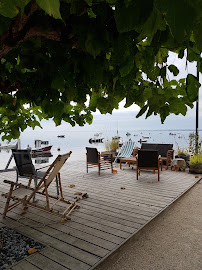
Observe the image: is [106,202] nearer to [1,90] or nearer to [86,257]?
[86,257]

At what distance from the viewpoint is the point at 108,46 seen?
4.05 ft

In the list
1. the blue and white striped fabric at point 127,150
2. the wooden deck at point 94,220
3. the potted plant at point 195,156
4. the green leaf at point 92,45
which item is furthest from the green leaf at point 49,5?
the blue and white striped fabric at point 127,150

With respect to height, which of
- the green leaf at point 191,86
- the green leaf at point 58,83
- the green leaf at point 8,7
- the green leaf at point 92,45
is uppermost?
the green leaf at point 92,45

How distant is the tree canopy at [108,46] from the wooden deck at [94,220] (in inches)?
61.8

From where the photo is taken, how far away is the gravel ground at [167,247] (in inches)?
91.1

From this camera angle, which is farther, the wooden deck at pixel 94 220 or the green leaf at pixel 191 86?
the wooden deck at pixel 94 220

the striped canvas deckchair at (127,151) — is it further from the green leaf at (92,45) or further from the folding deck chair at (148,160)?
the green leaf at (92,45)

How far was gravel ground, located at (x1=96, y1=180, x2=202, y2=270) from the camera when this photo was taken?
2314 millimetres

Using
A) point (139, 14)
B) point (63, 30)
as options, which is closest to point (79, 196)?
point (63, 30)

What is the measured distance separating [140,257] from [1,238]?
67.7 inches

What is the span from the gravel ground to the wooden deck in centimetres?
13

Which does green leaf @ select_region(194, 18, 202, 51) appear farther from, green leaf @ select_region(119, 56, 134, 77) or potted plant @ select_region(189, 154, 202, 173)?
potted plant @ select_region(189, 154, 202, 173)

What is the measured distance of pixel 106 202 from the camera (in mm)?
4164

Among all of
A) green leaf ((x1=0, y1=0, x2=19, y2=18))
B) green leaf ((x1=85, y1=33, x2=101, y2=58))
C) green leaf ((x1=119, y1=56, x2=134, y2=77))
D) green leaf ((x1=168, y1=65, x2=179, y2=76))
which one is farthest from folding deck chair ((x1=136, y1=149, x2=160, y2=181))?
green leaf ((x1=0, y1=0, x2=19, y2=18))
